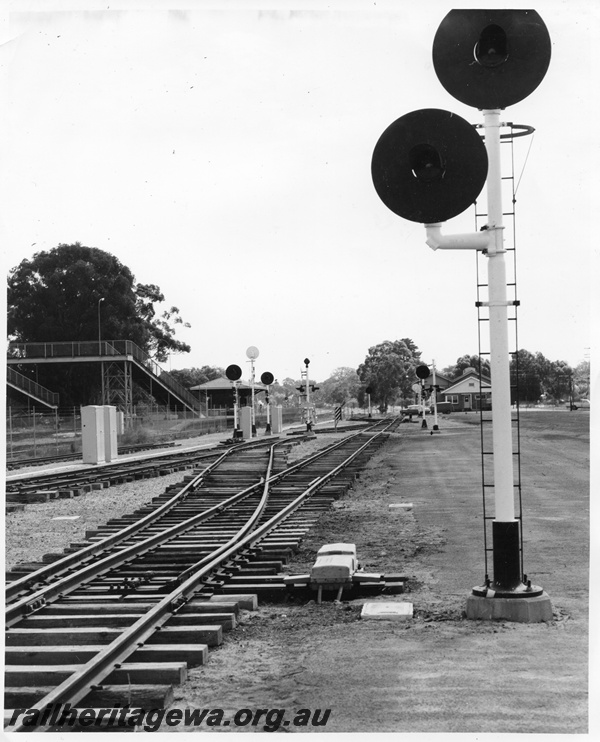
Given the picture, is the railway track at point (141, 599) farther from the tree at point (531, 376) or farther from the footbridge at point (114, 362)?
the tree at point (531, 376)

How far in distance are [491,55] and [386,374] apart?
360ft

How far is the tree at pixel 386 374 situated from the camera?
11500 cm

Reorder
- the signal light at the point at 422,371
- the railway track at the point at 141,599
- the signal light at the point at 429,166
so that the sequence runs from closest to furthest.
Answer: the railway track at the point at 141,599, the signal light at the point at 429,166, the signal light at the point at 422,371

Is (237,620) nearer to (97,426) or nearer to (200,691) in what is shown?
(200,691)

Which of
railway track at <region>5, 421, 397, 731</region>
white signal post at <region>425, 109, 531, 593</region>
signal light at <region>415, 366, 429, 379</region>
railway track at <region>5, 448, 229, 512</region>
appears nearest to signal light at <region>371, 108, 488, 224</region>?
white signal post at <region>425, 109, 531, 593</region>

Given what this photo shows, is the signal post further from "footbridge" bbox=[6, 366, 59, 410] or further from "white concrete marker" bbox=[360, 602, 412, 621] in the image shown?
"footbridge" bbox=[6, 366, 59, 410]

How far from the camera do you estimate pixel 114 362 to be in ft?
178

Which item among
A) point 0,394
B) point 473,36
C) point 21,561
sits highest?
point 473,36

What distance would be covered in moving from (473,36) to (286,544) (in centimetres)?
622

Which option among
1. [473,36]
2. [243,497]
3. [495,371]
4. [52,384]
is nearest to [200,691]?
Answer: [495,371]

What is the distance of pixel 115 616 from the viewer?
23.1ft

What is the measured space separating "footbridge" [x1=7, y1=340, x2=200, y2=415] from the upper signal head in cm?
4464

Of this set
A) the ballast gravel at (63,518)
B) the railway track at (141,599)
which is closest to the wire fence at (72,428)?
the ballast gravel at (63,518)

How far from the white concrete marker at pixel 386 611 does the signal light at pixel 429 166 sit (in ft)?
9.95
